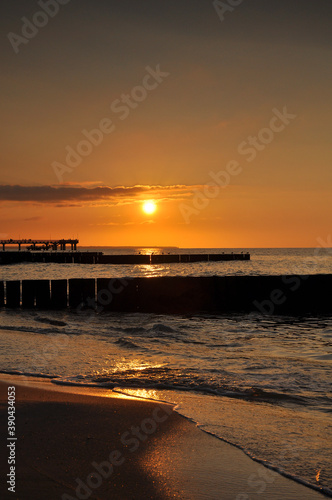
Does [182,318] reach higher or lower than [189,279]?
lower

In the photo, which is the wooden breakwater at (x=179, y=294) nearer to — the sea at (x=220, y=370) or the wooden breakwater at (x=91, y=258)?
the sea at (x=220, y=370)

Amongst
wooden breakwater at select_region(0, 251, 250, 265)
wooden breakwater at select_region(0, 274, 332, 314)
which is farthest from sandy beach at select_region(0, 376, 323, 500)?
wooden breakwater at select_region(0, 251, 250, 265)

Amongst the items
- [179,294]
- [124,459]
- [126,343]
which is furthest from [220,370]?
[179,294]

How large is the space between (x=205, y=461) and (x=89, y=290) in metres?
15.2

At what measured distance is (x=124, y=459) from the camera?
403 centimetres

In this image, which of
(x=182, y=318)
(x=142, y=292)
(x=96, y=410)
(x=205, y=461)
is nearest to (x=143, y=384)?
(x=96, y=410)

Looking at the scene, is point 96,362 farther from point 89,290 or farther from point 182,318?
point 89,290

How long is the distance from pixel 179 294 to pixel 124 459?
15.2 m

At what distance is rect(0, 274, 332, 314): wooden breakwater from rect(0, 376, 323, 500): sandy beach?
13.2m

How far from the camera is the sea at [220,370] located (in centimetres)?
466

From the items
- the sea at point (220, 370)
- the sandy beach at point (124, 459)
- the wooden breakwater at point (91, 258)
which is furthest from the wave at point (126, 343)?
the wooden breakwater at point (91, 258)

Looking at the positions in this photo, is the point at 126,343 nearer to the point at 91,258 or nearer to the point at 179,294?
the point at 179,294

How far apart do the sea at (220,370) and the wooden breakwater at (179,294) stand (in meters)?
3.38

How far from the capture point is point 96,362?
839 centimetres
